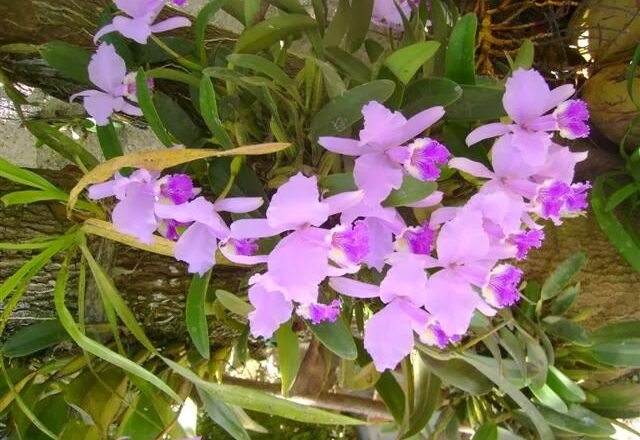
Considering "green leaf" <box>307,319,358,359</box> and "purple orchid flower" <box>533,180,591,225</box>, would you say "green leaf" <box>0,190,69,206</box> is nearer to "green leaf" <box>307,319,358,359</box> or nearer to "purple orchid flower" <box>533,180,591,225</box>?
"green leaf" <box>307,319,358,359</box>

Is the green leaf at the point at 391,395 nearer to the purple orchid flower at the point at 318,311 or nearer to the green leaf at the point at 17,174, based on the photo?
the purple orchid flower at the point at 318,311

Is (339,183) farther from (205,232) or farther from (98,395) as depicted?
(98,395)

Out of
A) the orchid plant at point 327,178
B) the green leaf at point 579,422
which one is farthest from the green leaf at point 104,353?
the green leaf at point 579,422

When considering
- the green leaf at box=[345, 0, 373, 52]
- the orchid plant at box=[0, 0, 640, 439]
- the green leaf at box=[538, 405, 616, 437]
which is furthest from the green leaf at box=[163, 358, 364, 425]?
the green leaf at box=[538, 405, 616, 437]

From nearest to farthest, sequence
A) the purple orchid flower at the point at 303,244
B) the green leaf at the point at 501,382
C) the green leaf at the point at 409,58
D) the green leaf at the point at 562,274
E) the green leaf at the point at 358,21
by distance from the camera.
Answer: the purple orchid flower at the point at 303,244, the green leaf at the point at 409,58, the green leaf at the point at 358,21, the green leaf at the point at 501,382, the green leaf at the point at 562,274

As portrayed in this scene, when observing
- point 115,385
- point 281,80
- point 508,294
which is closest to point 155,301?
point 115,385

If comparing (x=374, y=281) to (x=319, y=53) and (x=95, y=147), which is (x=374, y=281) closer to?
(x=319, y=53)
